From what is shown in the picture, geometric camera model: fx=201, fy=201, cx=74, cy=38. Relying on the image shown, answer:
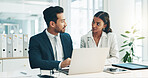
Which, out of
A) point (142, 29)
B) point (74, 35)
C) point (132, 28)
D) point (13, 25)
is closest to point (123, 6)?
point (132, 28)

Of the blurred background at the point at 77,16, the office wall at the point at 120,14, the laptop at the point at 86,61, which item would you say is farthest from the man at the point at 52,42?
the office wall at the point at 120,14

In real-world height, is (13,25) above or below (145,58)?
above

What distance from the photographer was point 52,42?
2.36 metres

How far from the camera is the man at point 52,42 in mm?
2252

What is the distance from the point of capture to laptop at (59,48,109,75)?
66.1 inches

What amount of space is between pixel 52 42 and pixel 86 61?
29.0 inches

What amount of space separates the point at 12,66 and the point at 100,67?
7.42 ft

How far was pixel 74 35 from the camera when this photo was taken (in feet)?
14.9

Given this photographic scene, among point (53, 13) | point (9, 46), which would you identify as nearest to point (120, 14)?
point (9, 46)

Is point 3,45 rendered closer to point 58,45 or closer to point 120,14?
point 58,45

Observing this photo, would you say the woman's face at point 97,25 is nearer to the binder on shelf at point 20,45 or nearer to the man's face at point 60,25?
the man's face at point 60,25

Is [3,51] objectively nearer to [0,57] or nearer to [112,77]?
[0,57]

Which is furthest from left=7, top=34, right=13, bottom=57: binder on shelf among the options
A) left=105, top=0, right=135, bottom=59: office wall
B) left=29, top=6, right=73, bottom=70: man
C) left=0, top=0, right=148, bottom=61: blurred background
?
left=105, top=0, right=135, bottom=59: office wall

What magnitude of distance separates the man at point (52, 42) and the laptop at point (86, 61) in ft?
1.86
